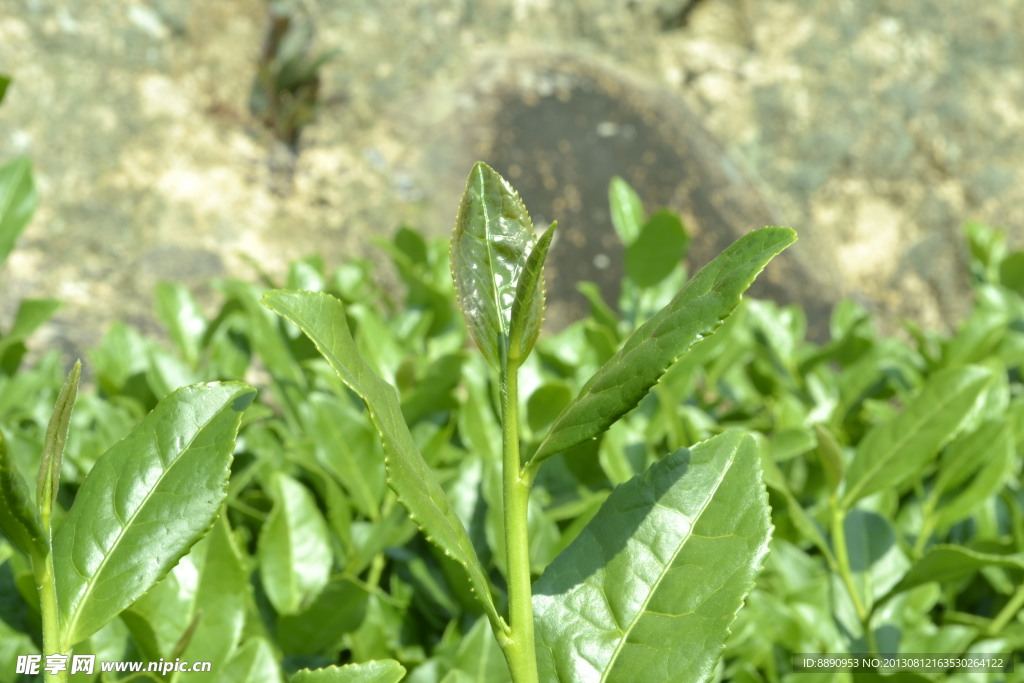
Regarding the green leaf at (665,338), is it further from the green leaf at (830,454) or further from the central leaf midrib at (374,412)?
the green leaf at (830,454)

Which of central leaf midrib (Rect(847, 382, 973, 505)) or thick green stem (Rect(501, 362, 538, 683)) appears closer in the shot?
thick green stem (Rect(501, 362, 538, 683))

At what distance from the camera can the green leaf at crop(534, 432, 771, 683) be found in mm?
743

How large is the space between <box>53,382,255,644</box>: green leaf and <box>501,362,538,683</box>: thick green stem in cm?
24

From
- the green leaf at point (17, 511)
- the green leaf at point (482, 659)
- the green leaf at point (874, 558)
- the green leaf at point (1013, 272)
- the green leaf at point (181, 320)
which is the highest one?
the green leaf at point (17, 511)

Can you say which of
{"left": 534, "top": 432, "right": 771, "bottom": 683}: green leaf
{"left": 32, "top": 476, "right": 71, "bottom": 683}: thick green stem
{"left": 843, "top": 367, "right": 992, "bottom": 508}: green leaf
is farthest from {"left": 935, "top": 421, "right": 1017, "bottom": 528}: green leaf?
{"left": 32, "top": 476, "right": 71, "bottom": 683}: thick green stem

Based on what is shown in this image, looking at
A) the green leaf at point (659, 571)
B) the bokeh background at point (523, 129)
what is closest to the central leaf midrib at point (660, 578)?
the green leaf at point (659, 571)

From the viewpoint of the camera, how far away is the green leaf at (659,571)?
0.74 metres

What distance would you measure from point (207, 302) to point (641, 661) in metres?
3.42

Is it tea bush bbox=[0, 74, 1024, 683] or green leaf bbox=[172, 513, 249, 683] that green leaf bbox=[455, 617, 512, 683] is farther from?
green leaf bbox=[172, 513, 249, 683]

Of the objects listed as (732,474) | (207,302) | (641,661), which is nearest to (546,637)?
(641,661)

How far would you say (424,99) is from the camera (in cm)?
531

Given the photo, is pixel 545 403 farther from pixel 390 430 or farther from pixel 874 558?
pixel 390 430

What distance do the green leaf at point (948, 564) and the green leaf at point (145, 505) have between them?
2.92ft

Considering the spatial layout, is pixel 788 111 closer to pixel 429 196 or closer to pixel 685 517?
pixel 429 196
